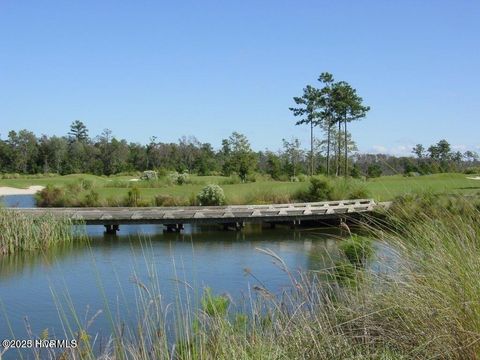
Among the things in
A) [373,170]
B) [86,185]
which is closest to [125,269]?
[86,185]

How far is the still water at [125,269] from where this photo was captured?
8.38 m

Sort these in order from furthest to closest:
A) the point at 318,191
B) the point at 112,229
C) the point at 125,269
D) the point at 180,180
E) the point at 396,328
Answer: the point at 180,180 < the point at 318,191 < the point at 112,229 < the point at 125,269 < the point at 396,328

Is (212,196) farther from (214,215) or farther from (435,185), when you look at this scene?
(435,185)

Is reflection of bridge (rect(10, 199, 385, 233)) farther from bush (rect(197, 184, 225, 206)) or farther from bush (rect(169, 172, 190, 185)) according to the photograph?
bush (rect(169, 172, 190, 185))

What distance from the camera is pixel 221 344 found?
9.50 ft

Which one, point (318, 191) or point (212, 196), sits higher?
point (318, 191)

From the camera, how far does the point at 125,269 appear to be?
41.9 ft

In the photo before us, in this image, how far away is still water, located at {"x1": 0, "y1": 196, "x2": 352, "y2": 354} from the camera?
330 inches

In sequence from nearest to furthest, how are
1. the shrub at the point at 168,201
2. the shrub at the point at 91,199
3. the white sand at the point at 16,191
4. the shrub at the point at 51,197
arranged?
1. the shrub at the point at 168,201
2. the shrub at the point at 91,199
3. the shrub at the point at 51,197
4. the white sand at the point at 16,191

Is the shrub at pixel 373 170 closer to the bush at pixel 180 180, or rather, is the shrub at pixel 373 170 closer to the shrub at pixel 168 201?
the bush at pixel 180 180

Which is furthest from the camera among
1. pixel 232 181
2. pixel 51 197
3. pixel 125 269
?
pixel 232 181

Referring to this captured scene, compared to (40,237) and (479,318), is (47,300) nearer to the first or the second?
(40,237)

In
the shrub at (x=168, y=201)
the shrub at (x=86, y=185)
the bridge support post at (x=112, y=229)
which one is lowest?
the bridge support post at (x=112, y=229)

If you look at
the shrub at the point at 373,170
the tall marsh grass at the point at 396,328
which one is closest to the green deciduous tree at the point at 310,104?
the shrub at the point at 373,170
